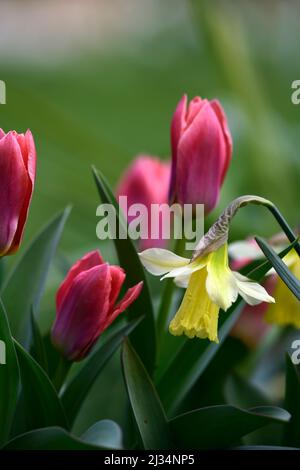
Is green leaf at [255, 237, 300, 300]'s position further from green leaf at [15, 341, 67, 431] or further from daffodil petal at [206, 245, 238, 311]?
green leaf at [15, 341, 67, 431]

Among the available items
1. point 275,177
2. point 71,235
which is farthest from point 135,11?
point 275,177

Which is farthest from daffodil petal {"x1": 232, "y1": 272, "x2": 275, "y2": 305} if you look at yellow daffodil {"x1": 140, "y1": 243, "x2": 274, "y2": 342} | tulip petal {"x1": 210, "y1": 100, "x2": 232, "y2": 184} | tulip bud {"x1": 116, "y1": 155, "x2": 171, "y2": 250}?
tulip bud {"x1": 116, "y1": 155, "x2": 171, "y2": 250}

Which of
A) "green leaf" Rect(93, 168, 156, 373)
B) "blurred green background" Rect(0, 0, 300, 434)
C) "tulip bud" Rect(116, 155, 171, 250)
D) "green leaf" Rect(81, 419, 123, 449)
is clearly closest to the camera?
"green leaf" Rect(81, 419, 123, 449)

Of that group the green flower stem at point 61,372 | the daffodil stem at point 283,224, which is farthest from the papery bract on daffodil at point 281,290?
the green flower stem at point 61,372

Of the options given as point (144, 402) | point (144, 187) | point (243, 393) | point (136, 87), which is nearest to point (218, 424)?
point (144, 402)

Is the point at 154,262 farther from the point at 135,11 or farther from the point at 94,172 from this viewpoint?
the point at 135,11

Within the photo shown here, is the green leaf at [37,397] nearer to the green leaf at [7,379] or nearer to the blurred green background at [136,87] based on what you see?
the green leaf at [7,379]
